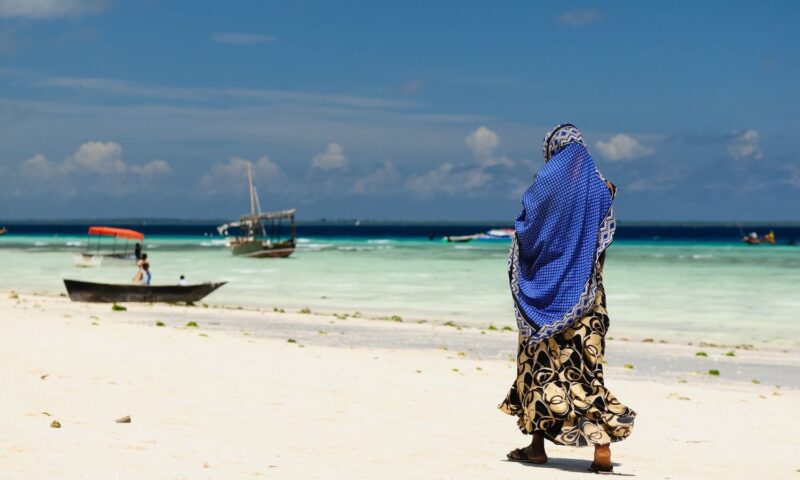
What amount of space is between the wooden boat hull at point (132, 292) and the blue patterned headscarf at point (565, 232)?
19818 millimetres

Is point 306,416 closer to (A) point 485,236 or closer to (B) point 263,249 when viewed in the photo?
(B) point 263,249

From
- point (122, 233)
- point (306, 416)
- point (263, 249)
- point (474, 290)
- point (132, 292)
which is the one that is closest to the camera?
point (306, 416)

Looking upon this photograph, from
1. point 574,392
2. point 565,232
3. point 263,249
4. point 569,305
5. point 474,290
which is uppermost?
point 565,232

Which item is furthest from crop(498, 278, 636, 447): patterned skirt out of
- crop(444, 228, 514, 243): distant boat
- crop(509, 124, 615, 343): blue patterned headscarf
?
crop(444, 228, 514, 243): distant boat

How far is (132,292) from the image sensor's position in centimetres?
2598

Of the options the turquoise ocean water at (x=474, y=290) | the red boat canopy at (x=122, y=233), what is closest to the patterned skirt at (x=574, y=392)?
the turquoise ocean water at (x=474, y=290)

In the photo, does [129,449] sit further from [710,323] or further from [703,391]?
[710,323]

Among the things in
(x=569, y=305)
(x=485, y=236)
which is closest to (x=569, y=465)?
(x=569, y=305)

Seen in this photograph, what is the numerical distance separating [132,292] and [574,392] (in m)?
20.9

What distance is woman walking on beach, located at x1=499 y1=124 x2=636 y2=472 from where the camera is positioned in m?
6.71

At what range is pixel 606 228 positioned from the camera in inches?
271

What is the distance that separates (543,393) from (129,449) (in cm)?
285

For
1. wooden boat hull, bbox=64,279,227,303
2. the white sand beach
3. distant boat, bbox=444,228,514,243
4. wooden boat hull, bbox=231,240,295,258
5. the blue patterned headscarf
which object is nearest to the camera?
the white sand beach

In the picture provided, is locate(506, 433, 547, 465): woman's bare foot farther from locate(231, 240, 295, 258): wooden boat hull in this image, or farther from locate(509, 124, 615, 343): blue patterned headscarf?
locate(231, 240, 295, 258): wooden boat hull
